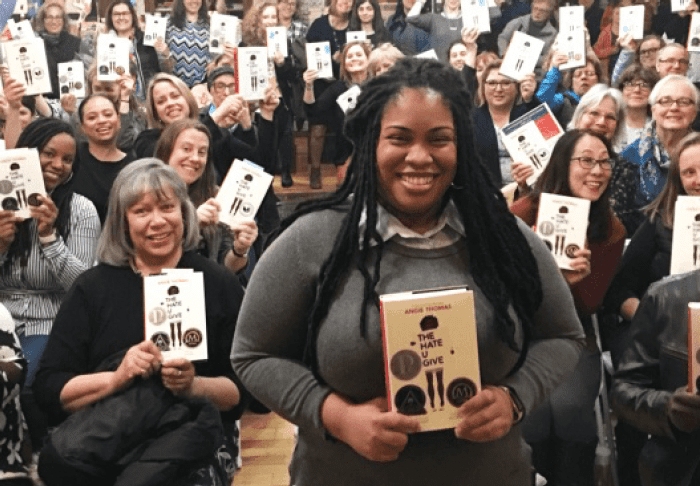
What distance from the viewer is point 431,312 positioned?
1.49 m

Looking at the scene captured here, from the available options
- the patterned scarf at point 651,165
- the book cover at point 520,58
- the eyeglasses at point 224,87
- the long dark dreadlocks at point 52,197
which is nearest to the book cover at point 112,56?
the eyeglasses at point 224,87

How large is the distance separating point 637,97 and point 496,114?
808 millimetres

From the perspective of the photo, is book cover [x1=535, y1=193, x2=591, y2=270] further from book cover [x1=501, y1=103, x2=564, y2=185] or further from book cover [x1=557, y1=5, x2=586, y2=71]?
book cover [x1=557, y1=5, x2=586, y2=71]

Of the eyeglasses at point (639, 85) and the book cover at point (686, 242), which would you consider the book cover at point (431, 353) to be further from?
the eyeglasses at point (639, 85)

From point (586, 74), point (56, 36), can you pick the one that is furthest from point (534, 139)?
point (56, 36)

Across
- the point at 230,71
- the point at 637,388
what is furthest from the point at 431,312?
Answer: the point at 230,71

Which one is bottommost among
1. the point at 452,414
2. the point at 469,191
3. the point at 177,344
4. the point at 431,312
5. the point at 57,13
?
the point at 177,344

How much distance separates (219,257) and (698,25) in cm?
398

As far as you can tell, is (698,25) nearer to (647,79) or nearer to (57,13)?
(647,79)

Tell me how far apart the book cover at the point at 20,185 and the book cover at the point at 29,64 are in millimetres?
2126

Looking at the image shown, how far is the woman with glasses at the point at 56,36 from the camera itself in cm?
786

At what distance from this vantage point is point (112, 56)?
6078mm

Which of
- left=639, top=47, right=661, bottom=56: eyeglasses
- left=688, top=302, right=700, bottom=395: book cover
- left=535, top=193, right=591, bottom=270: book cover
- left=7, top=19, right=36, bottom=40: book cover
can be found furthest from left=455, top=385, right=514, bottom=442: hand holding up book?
left=7, top=19, right=36, bottom=40: book cover

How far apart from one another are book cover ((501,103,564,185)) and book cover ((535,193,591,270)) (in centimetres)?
76
